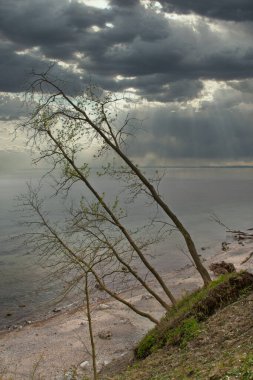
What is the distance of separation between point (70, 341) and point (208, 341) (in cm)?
1779

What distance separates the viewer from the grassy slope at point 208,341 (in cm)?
890

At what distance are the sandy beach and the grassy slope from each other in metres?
5.74

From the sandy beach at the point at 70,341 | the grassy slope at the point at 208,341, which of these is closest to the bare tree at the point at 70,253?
the grassy slope at the point at 208,341

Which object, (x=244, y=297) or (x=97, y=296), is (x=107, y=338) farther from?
(x=244, y=297)

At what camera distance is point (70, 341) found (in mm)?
27719

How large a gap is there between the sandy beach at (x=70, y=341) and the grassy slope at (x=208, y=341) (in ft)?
18.8

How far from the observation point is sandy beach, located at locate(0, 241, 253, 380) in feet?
76.7

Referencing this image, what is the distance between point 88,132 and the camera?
18.7m

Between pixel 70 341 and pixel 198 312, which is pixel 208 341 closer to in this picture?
pixel 198 312

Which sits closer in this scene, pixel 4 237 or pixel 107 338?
pixel 107 338

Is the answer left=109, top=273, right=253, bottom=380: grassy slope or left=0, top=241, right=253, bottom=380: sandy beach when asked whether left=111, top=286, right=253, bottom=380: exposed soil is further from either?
left=0, top=241, right=253, bottom=380: sandy beach

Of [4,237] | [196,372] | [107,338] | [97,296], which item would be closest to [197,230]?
[4,237]

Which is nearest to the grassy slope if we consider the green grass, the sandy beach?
the green grass

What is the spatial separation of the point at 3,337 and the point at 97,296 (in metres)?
10.4
